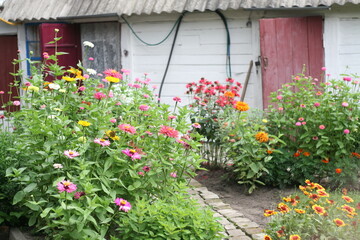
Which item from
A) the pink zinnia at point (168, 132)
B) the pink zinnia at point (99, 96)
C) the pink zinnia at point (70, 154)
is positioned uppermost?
the pink zinnia at point (99, 96)

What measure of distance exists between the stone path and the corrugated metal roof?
3.83 meters

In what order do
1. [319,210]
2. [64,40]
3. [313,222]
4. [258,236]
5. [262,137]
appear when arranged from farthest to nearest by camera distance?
[64,40] < [262,137] < [258,236] < [313,222] < [319,210]

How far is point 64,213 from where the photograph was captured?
13.3ft

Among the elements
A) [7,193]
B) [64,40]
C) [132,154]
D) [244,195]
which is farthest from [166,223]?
[64,40]

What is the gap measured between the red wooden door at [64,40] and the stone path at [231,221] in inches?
222

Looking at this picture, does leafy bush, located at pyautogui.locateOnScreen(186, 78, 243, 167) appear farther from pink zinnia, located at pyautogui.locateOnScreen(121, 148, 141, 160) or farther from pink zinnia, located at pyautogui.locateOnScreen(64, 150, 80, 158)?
pink zinnia, located at pyautogui.locateOnScreen(64, 150, 80, 158)

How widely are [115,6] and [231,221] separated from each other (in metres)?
6.17

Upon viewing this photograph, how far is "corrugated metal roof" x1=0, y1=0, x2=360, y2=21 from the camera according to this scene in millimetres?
9017

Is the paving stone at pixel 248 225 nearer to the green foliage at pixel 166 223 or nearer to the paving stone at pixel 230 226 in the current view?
the paving stone at pixel 230 226

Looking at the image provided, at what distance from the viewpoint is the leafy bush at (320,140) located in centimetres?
627

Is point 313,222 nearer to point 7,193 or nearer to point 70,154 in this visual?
point 70,154

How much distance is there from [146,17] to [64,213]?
6.92 metres

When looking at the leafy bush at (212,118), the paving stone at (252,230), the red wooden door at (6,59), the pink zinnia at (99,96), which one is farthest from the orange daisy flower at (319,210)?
the red wooden door at (6,59)

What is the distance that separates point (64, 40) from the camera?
1109 cm
